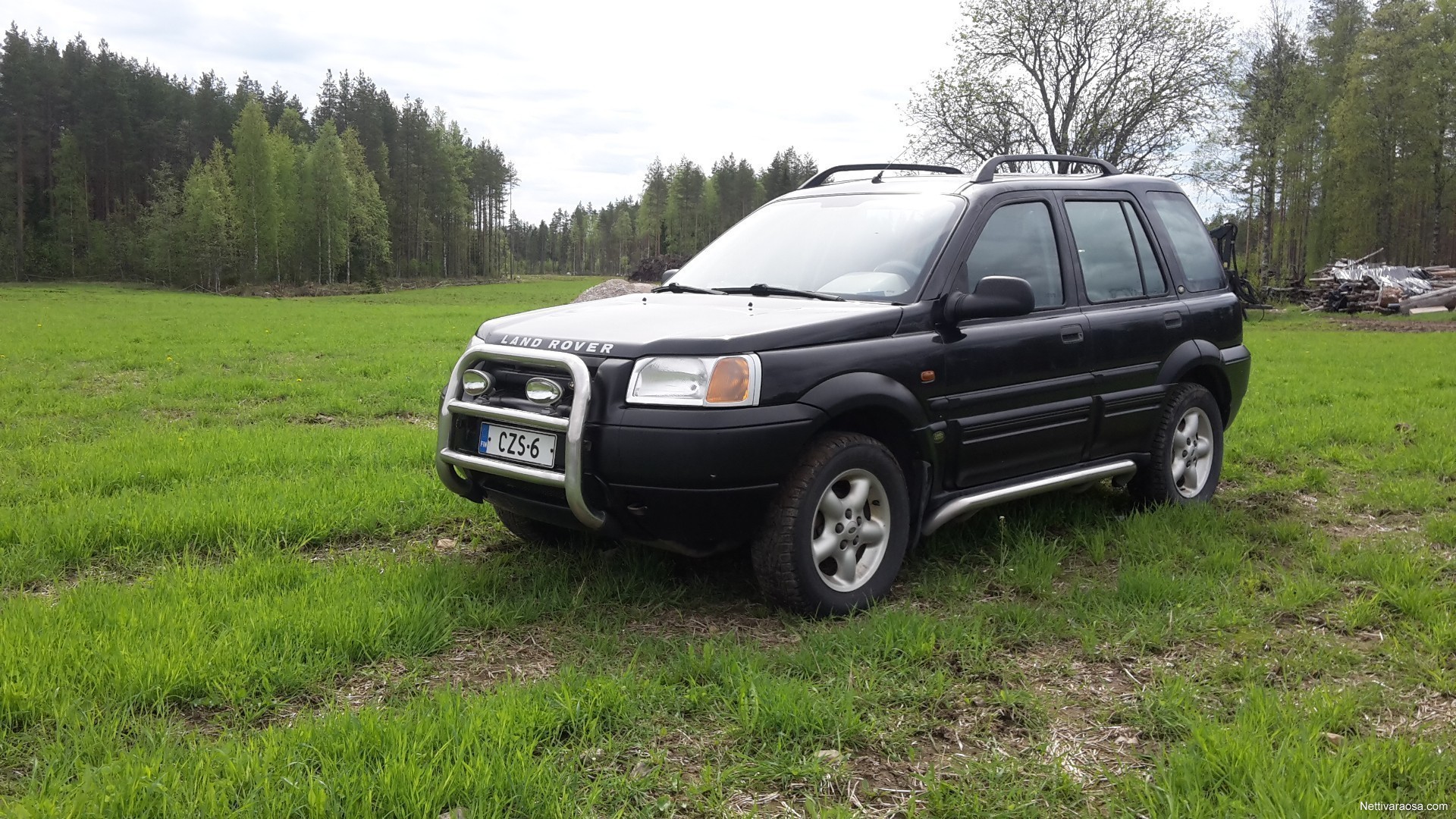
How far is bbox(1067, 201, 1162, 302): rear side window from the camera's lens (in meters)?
5.19

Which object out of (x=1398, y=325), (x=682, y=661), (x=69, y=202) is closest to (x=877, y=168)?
(x=682, y=661)

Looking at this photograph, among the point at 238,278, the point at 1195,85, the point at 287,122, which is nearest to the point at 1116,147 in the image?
the point at 1195,85

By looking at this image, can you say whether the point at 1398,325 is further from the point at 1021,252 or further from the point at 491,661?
the point at 491,661

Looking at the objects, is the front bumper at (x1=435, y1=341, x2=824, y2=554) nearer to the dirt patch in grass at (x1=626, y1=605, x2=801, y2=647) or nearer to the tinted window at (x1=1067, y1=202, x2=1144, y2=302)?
the dirt patch in grass at (x1=626, y1=605, x2=801, y2=647)

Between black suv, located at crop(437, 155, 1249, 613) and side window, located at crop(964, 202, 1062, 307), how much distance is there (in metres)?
0.01

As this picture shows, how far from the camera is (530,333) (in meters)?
4.18

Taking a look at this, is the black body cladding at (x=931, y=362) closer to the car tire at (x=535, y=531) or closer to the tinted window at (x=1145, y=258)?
the tinted window at (x=1145, y=258)

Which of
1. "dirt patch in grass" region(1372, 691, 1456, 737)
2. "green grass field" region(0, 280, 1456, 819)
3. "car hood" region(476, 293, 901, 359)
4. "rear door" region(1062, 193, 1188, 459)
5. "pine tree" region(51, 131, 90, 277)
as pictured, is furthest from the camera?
"pine tree" region(51, 131, 90, 277)

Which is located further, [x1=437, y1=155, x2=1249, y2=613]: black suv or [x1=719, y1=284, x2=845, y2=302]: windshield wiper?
[x1=719, y1=284, x2=845, y2=302]: windshield wiper

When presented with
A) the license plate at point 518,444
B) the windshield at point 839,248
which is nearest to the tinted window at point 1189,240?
the windshield at point 839,248

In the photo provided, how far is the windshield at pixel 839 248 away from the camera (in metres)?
4.49

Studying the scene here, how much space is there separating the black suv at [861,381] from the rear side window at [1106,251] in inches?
0.6

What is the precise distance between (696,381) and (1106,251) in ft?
9.41

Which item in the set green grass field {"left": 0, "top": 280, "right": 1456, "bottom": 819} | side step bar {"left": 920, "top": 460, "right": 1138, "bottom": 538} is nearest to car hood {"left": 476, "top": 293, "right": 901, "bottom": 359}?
side step bar {"left": 920, "top": 460, "right": 1138, "bottom": 538}
